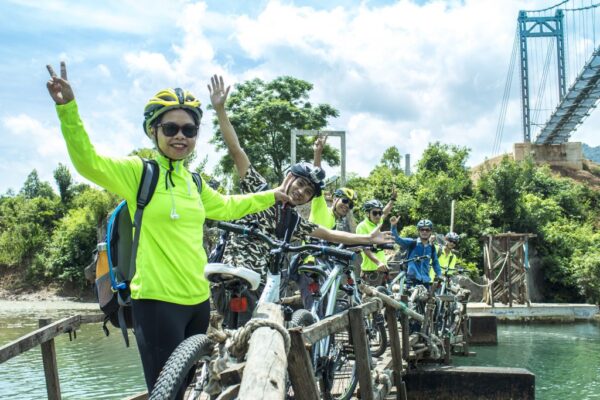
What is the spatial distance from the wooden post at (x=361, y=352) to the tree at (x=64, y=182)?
137ft

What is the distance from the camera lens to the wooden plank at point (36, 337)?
154 inches

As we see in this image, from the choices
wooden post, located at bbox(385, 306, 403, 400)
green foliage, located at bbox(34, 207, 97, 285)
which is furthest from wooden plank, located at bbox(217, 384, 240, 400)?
green foliage, located at bbox(34, 207, 97, 285)

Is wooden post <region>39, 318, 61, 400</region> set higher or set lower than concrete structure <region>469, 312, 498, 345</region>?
higher

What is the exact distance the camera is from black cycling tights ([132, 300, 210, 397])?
2699 mm

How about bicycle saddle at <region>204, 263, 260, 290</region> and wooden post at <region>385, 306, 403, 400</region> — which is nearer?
bicycle saddle at <region>204, 263, 260, 290</region>

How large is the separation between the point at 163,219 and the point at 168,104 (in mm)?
526

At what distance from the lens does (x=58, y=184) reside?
44.4 metres

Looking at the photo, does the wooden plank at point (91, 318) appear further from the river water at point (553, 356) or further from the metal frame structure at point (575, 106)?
the metal frame structure at point (575, 106)

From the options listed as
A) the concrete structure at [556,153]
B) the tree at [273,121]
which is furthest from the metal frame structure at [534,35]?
the tree at [273,121]

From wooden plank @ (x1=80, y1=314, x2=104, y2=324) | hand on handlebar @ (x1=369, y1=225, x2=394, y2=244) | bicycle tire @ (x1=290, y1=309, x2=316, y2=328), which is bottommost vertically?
wooden plank @ (x1=80, y1=314, x2=104, y2=324)

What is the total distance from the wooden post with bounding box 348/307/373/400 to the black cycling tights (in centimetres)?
196

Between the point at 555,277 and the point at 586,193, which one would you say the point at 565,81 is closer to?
the point at 586,193

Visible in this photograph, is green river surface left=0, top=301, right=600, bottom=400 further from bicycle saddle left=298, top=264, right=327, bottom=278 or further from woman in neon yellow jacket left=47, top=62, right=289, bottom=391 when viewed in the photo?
woman in neon yellow jacket left=47, top=62, right=289, bottom=391

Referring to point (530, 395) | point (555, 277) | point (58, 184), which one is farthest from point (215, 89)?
point (58, 184)
